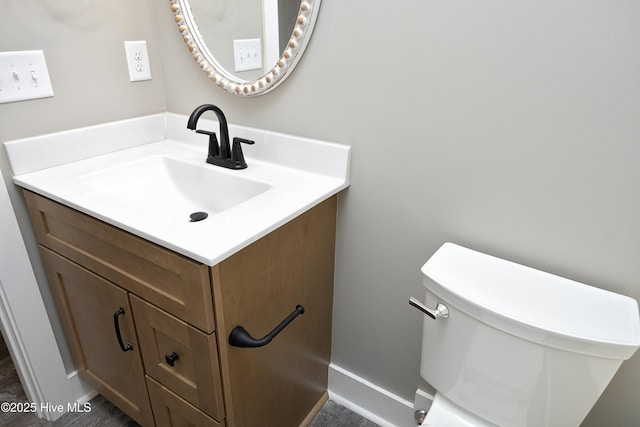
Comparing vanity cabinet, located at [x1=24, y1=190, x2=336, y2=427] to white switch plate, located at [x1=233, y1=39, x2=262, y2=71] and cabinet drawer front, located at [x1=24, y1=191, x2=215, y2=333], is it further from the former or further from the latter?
white switch plate, located at [x1=233, y1=39, x2=262, y2=71]

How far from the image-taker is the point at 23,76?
1.03 meters

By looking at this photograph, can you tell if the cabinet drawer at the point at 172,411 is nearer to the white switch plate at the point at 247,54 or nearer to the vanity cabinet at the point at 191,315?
the vanity cabinet at the point at 191,315

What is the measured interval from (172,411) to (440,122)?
1.01m

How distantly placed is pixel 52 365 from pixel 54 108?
0.83m

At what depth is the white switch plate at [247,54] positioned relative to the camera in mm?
1103

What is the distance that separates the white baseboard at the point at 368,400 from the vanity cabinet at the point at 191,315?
0.43 feet

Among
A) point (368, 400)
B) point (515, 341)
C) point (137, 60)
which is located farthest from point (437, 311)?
point (137, 60)

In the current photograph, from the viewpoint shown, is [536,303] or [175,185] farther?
[175,185]

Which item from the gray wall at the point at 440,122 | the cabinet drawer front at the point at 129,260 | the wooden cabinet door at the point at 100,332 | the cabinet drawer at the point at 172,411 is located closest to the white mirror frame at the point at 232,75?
the gray wall at the point at 440,122

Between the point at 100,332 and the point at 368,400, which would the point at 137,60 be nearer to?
the point at 100,332

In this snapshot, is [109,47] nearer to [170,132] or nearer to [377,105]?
[170,132]

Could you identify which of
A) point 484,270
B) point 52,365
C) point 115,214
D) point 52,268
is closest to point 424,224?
point 484,270

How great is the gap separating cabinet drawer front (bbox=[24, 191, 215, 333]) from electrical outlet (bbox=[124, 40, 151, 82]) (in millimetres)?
503

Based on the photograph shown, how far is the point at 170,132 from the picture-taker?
1405 millimetres
